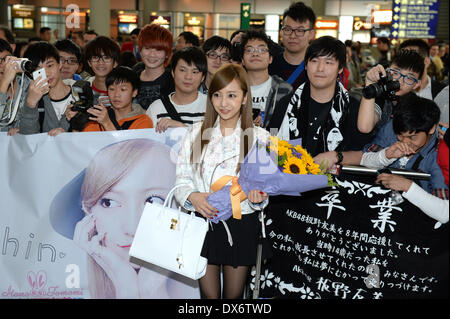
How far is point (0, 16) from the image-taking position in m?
21.6

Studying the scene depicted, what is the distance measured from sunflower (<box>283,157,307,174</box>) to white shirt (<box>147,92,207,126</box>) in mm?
1133

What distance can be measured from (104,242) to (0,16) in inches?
864

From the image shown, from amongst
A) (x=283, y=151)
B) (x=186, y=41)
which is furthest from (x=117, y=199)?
(x=186, y=41)

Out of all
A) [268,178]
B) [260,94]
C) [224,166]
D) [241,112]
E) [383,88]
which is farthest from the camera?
[260,94]

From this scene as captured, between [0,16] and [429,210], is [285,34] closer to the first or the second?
[429,210]

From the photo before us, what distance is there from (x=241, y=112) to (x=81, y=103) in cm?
118

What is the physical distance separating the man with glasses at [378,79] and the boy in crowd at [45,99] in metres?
2.06

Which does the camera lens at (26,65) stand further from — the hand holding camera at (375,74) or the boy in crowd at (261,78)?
the hand holding camera at (375,74)

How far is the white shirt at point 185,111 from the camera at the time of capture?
345cm

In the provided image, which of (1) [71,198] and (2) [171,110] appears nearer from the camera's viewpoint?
(1) [71,198]

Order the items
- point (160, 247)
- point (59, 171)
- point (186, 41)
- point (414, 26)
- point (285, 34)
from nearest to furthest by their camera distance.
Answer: point (160, 247) → point (59, 171) → point (285, 34) → point (186, 41) → point (414, 26)

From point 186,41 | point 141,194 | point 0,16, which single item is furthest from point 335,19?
point 141,194

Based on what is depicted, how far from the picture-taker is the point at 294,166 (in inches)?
97.7

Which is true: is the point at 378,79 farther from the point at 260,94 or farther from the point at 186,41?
the point at 186,41
